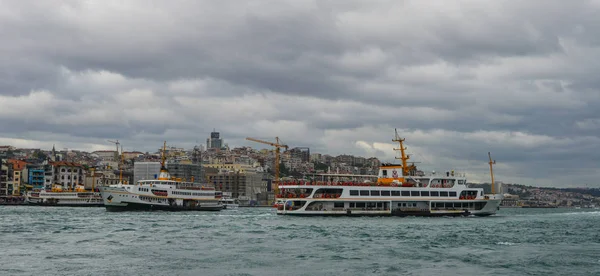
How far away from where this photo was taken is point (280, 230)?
53.5 meters

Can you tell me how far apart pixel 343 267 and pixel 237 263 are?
15.8 feet

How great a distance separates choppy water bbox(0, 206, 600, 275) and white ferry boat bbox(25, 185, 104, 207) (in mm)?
95422

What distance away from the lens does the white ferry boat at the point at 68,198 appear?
147 m

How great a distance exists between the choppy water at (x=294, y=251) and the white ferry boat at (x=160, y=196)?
41894 millimetres

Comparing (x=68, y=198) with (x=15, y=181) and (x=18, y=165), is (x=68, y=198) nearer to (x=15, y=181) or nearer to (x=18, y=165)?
(x=15, y=181)

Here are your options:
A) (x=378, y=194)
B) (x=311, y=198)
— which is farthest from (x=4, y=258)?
(x=378, y=194)

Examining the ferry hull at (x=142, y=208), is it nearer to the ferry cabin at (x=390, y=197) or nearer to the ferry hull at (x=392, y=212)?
the ferry cabin at (x=390, y=197)

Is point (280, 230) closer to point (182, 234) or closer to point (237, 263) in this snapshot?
point (182, 234)

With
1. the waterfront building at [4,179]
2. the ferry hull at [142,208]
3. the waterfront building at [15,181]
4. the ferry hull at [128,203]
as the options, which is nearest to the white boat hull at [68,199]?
the waterfront building at [4,179]

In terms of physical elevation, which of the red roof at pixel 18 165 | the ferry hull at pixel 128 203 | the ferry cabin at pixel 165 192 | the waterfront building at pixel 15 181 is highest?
the red roof at pixel 18 165

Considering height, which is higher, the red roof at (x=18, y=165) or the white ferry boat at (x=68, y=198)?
the red roof at (x=18, y=165)

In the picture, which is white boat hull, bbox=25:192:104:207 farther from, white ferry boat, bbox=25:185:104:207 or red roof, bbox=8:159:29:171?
red roof, bbox=8:159:29:171

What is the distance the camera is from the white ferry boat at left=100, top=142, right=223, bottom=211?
95.9m

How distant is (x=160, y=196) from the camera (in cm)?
10094
